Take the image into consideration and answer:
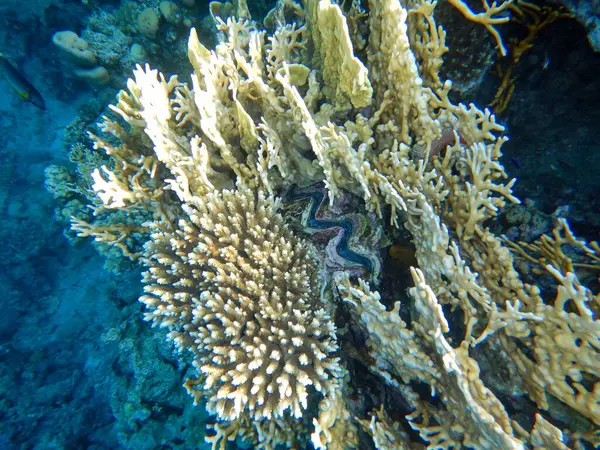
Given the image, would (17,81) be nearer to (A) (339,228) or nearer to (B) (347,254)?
(A) (339,228)

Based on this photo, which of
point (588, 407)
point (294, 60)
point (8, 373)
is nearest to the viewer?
point (588, 407)

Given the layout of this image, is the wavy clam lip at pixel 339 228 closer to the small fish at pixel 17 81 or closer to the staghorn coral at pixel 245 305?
the staghorn coral at pixel 245 305

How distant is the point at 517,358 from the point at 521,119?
2456mm

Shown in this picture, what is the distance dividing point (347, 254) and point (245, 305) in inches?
39.1

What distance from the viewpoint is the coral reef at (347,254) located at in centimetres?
214

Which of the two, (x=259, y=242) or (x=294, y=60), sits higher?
(x=294, y=60)

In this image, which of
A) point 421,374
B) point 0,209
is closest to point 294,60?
point 421,374

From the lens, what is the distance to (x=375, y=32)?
258 cm

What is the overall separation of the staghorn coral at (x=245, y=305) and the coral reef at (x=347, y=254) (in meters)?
0.02

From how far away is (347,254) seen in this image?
2.71m

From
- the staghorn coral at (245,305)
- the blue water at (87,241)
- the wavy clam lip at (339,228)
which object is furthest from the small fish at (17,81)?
the wavy clam lip at (339,228)

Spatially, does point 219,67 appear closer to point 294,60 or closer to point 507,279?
point 294,60

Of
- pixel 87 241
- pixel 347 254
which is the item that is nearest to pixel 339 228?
pixel 347 254

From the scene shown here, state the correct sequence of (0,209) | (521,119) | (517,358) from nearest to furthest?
1. (517,358)
2. (521,119)
3. (0,209)
